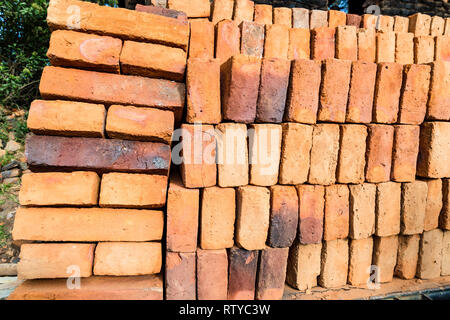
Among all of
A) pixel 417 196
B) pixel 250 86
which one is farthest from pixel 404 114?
pixel 250 86

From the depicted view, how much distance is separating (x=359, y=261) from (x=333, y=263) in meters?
0.26

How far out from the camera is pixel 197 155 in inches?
72.6

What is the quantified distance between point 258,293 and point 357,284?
94 cm

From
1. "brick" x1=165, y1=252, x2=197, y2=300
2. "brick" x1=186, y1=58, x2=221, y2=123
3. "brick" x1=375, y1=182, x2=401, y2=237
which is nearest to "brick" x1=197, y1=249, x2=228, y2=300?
"brick" x1=165, y1=252, x2=197, y2=300

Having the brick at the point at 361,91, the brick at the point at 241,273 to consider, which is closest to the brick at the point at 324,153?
the brick at the point at 361,91

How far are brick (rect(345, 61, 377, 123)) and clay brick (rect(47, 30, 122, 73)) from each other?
1.84 meters

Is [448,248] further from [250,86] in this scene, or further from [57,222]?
[57,222]

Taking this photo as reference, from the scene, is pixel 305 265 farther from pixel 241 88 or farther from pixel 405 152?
pixel 241 88

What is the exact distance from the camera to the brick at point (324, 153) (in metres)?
2.01

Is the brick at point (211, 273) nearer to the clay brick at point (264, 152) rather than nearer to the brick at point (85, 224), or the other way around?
the brick at point (85, 224)

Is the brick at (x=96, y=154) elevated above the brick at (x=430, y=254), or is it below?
above

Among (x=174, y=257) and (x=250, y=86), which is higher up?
(x=250, y=86)

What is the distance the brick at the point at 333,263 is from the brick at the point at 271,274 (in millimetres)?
404

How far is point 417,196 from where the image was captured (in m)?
2.23
